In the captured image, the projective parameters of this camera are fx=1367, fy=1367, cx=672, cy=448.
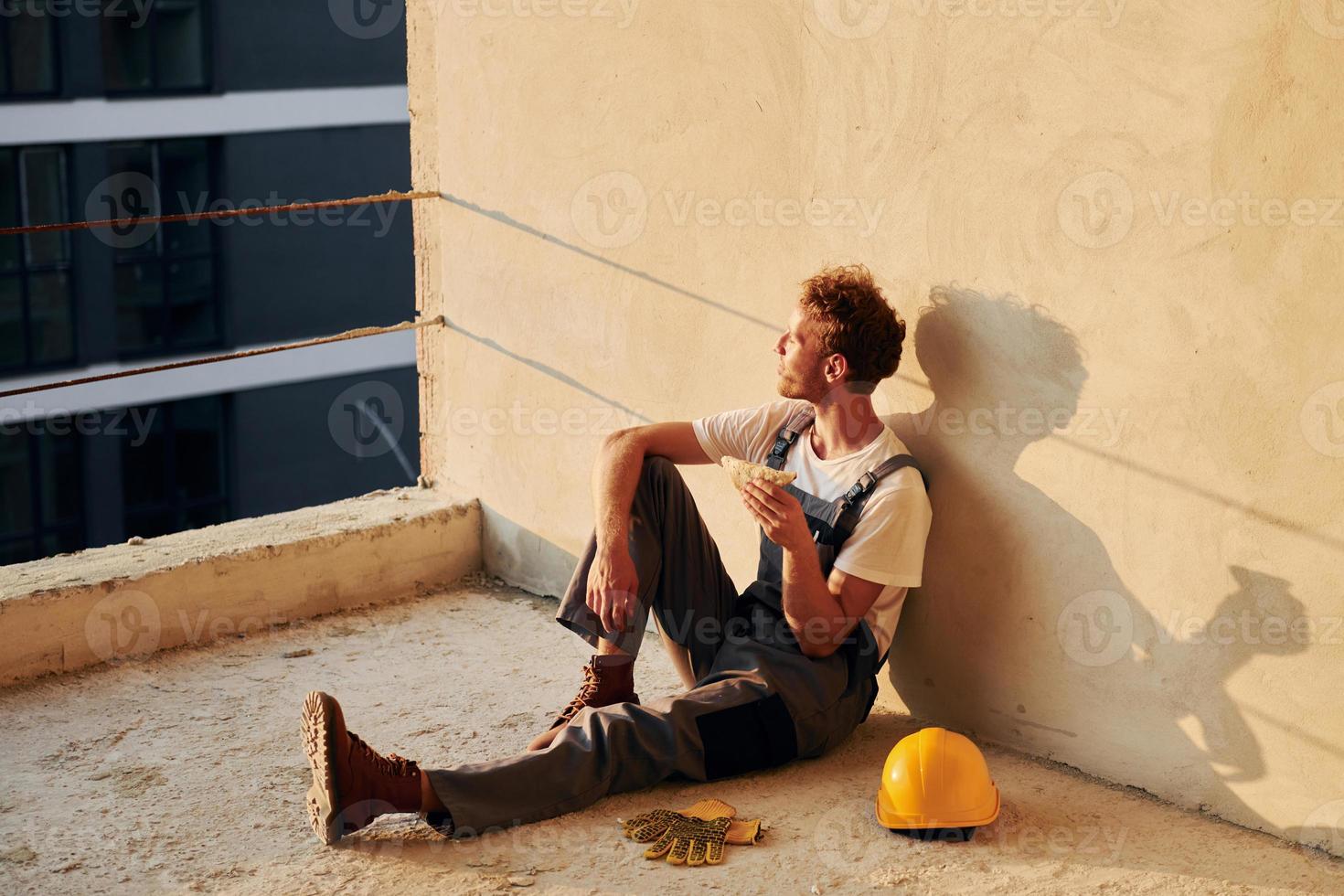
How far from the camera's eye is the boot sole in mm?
2457

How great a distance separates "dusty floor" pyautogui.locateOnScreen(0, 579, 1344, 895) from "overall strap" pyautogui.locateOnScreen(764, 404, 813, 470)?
0.63 metres

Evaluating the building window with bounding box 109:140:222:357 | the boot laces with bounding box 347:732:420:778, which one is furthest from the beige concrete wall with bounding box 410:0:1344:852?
the building window with bounding box 109:140:222:357

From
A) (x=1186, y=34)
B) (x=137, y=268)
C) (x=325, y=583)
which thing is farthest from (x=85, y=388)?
(x=1186, y=34)

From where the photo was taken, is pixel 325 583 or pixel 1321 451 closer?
pixel 1321 451

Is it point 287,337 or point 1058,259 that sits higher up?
point 1058,259

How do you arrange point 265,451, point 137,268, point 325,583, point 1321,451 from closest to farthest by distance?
point 1321,451 → point 325,583 → point 137,268 → point 265,451

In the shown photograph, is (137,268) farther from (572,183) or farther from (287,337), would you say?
(572,183)

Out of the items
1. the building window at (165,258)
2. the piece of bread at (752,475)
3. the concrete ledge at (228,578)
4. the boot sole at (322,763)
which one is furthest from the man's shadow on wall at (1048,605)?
the building window at (165,258)

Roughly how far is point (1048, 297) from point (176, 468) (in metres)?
12.5

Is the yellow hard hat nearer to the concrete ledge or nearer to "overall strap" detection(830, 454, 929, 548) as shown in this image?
"overall strap" detection(830, 454, 929, 548)

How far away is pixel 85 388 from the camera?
1306cm

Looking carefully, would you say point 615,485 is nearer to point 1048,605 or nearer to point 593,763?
point 593,763

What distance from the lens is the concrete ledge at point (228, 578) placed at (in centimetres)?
327

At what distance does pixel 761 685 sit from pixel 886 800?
13.2 inches
